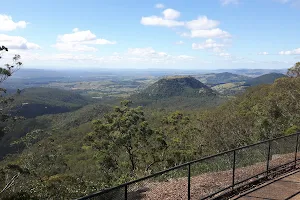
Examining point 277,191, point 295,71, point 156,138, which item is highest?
point 295,71

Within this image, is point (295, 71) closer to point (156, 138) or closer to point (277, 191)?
point (156, 138)

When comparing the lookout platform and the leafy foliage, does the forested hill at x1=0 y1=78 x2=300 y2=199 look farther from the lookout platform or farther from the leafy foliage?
the lookout platform

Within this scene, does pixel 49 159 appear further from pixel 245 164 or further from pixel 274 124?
pixel 274 124

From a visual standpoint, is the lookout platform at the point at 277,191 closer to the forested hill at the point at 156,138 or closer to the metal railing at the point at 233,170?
the metal railing at the point at 233,170

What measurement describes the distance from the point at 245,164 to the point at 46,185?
1297 centimetres

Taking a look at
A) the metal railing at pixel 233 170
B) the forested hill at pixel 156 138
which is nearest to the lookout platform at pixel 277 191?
the metal railing at pixel 233 170

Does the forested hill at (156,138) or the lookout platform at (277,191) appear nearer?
the lookout platform at (277,191)

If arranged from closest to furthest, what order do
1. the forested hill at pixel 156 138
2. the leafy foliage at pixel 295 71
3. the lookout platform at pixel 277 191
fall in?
the lookout platform at pixel 277 191
the forested hill at pixel 156 138
the leafy foliage at pixel 295 71

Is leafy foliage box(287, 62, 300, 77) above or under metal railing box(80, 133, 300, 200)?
above

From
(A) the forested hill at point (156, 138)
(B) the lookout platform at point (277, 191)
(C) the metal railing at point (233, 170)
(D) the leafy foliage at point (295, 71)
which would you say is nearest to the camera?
(B) the lookout platform at point (277, 191)

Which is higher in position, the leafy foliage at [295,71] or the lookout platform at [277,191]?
the leafy foliage at [295,71]

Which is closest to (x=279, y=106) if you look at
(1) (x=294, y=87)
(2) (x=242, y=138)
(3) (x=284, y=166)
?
(1) (x=294, y=87)

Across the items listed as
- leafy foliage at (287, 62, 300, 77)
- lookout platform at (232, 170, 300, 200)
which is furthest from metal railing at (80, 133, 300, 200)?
leafy foliage at (287, 62, 300, 77)

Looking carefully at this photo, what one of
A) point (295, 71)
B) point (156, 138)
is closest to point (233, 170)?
point (156, 138)
